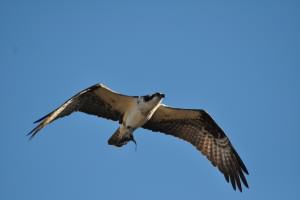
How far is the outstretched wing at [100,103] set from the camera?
12.4 m

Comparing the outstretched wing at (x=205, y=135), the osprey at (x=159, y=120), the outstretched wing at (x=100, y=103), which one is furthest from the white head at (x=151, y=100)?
the outstretched wing at (x=205, y=135)

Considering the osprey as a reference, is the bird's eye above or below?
above

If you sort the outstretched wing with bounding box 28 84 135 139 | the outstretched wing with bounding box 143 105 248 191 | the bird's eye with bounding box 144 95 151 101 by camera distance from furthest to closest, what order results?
the outstretched wing with bounding box 143 105 248 191, the bird's eye with bounding box 144 95 151 101, the outstretched wing with bounding box 28 84 135 139

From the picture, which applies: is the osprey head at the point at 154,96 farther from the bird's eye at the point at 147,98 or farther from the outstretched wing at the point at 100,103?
the outstretched wing at the point at 100,103

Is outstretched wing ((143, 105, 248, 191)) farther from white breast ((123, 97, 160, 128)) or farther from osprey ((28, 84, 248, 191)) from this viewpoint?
white breast ((123, 97, 160, 128))

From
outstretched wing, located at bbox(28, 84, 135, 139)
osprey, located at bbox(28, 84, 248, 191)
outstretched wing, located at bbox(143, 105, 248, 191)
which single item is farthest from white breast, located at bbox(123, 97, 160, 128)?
outstretched wing, located at bbox(143, 105, 248, 191)

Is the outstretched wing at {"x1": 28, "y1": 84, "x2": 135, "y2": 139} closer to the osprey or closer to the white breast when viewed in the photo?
the osprey

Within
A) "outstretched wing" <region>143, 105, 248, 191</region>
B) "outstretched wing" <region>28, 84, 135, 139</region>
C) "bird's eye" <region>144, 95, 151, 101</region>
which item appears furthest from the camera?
"outstretched wing" <region>143, 105, 248, 191</region>

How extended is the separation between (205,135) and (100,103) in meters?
2.66

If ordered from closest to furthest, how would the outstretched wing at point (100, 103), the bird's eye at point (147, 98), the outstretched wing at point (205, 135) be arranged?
the outstretched wing at point (100, 103) < the bird's eye at point (147, 98) < the outstretched wing at point (205, 135)

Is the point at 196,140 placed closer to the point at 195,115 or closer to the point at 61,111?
the point at 195,115

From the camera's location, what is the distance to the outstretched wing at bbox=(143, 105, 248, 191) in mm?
13602

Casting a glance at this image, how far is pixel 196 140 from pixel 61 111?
3597mm

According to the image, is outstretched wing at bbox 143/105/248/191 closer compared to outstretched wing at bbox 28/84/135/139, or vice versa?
outstretched wing at bbox 28/84/135/139
